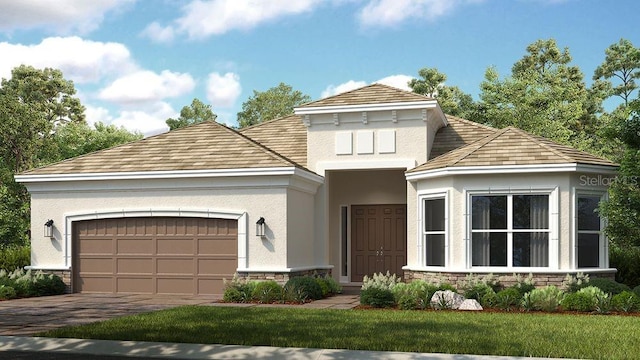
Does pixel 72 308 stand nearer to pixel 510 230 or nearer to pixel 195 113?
pixel 510 230

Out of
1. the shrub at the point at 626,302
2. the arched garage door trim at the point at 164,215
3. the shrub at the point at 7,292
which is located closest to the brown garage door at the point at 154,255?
the arched garage door trim at the point at 164,215

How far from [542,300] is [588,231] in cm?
328

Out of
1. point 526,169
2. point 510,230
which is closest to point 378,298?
point 510,230

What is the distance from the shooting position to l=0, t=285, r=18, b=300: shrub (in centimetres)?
1967

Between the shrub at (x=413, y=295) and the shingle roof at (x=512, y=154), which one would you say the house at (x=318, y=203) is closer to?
the shingle roof at (x=512, y=154)

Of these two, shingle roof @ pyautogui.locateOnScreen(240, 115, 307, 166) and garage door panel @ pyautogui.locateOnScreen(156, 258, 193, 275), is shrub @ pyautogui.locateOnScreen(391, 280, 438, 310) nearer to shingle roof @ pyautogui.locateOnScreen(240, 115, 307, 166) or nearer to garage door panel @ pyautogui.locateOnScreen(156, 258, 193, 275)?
garage door panel @ pyautogui.locateOnScreen(156, 258, 193, 275)

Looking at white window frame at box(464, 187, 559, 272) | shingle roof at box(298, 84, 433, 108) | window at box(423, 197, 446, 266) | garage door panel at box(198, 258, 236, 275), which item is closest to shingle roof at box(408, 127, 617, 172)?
white window frame at box(464, 187, 559, 272)

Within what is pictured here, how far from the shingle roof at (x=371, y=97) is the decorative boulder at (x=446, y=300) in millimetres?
6448

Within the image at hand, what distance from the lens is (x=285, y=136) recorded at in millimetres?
25078

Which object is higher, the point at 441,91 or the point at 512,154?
the point at 441,91

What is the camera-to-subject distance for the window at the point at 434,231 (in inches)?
774

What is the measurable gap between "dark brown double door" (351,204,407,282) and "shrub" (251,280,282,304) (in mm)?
5966

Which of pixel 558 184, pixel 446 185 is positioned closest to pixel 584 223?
pixel 558 184

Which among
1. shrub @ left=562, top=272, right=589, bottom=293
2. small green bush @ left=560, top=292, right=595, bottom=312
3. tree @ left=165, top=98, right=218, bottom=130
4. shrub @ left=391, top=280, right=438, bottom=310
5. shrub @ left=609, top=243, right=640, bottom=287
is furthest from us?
tree @ left=165, top=98, right=218, bottom=130
